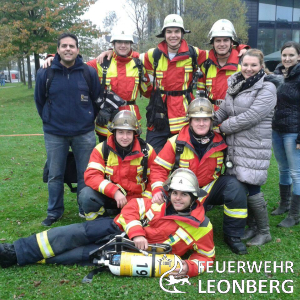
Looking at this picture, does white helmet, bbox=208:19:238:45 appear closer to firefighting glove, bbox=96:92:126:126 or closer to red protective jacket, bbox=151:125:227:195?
red protective jacket, bbox=151:125:227:195

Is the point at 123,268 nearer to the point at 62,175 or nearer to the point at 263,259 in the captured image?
the point at 263,259

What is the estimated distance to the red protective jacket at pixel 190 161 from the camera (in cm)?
406

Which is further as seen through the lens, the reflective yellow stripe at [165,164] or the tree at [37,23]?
the tree at [37,23]

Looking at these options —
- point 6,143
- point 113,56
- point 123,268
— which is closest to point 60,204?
point 123,268

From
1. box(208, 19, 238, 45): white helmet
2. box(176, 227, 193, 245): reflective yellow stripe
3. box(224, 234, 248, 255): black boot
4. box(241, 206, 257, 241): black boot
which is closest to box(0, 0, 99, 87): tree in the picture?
box(208, 19, 238, 45): white helmet

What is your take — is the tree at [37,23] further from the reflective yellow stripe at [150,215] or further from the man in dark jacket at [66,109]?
the reflective yellow stripe at [150,215]

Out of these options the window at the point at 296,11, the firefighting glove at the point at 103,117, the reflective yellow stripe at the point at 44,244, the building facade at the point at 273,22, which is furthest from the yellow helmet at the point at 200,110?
the window at the point at 296,11

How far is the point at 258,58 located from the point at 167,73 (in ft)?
4.47

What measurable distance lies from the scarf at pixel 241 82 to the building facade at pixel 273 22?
27888mm

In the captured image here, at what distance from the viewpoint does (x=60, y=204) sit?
16.2 feet

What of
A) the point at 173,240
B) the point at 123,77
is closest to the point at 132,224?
the point at 173,240

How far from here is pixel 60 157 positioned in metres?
4.73

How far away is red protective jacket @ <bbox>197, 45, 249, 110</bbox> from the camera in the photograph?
477 centimetres

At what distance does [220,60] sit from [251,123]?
1.31 meters
